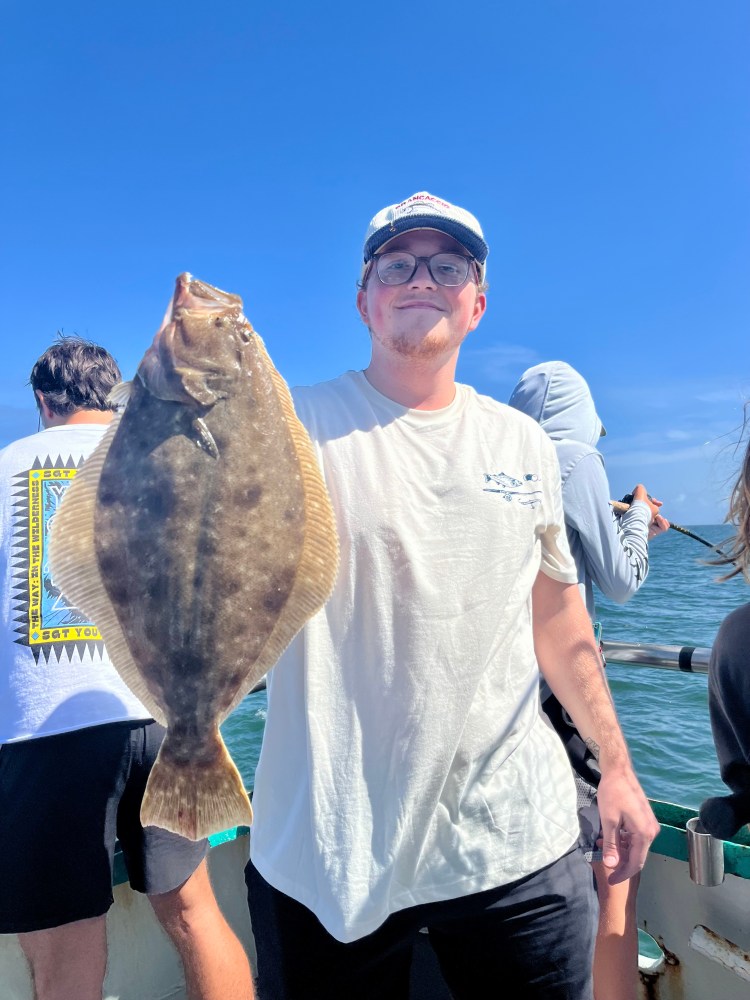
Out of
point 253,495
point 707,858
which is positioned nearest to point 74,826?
point 253,495

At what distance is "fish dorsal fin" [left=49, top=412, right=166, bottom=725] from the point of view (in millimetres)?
1578

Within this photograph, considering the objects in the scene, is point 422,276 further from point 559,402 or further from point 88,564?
point 559,402

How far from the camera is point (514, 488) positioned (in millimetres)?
2010

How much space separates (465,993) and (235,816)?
96cm

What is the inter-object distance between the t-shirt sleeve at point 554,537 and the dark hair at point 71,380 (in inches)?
70.3

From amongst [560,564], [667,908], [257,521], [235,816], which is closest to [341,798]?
[235,816]

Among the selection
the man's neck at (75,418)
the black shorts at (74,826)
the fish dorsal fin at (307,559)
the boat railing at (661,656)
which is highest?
the man's neck at (75,418)

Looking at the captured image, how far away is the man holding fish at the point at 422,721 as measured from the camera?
175cm

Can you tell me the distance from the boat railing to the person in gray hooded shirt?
513 millimetres

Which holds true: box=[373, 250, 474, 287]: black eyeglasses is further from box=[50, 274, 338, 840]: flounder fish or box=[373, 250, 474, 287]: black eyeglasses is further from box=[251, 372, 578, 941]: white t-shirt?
box=[50, 274, 338, 840]: flounder fish

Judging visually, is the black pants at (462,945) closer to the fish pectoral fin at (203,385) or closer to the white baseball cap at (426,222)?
the fish pectoral fin at (203,385)

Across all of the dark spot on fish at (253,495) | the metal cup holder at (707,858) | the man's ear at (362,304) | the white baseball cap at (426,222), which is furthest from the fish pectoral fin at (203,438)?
the metal cup holder at (707,858)

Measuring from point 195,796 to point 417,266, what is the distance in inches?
59.4

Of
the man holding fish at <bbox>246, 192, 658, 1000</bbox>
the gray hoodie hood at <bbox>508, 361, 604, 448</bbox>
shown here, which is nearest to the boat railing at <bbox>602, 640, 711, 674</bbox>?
the gray hoodie hood at <bbox>508, 361, 604, 448</bbox>
